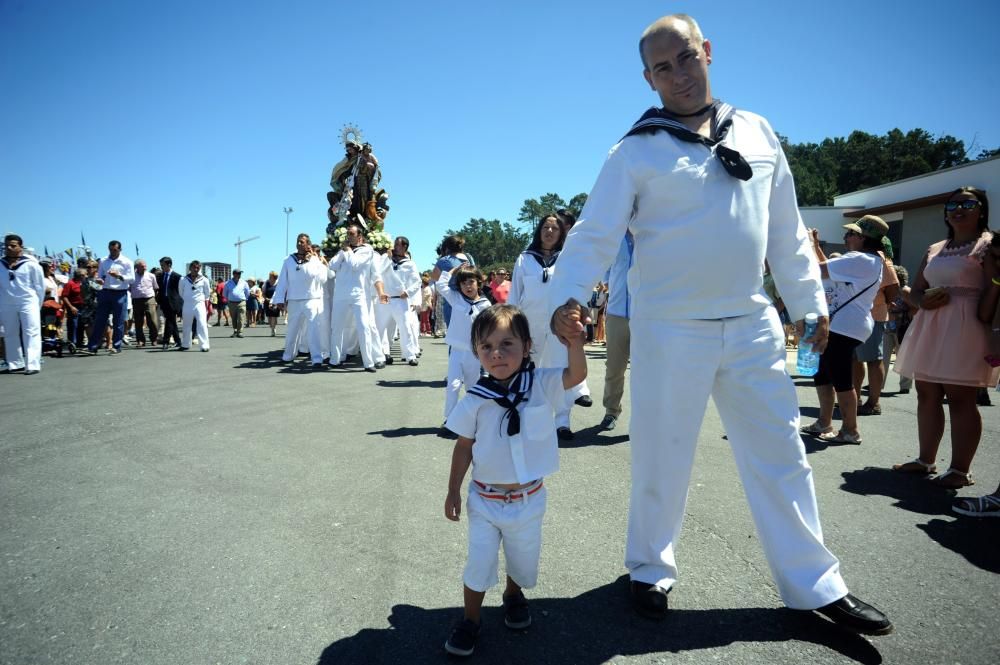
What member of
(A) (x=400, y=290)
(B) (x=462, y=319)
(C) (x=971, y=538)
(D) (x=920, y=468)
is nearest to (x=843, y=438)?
(D) (x=920, y=468)

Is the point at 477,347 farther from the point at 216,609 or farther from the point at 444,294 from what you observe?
the point at 444,294

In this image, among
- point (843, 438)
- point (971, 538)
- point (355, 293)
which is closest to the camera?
point (971, 538)

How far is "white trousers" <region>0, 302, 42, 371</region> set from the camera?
9695 mm

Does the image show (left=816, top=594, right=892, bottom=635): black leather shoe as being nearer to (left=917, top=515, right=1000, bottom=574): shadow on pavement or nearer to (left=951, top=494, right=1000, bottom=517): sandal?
(left=917, top=515, right=1000, bottom=574): shadow on pavement

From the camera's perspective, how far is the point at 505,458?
2285 mm

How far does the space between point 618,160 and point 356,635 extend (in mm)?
2191

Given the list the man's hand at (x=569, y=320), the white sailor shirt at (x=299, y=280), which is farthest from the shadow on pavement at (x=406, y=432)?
the white sailor shirt at (x=299, y=280)

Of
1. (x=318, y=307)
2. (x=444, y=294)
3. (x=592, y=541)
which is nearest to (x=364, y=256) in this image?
(x=318, y=307)

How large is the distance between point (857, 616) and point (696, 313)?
4.36 ft

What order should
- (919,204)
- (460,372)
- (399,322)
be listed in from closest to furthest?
(460,372) → (399,322) → (919,204)

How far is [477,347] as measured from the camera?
7.89 ft

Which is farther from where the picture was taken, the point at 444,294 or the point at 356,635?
the point at 444,294

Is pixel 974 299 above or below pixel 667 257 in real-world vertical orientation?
below

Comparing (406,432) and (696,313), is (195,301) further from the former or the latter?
(696,313)
